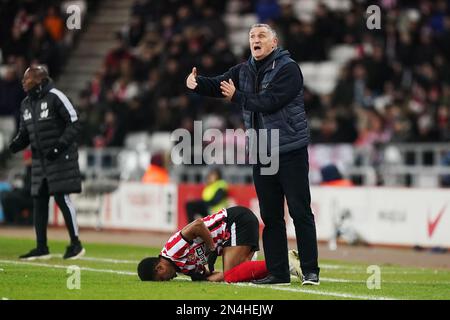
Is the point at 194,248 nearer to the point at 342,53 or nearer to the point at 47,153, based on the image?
the point at 47,153

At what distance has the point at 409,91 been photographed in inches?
932

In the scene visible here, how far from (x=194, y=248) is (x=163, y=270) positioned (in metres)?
0.38

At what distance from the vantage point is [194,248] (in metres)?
12.0

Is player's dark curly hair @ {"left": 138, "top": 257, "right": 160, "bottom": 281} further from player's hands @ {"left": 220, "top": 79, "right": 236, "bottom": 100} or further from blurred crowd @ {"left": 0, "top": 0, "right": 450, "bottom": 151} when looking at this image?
blurred crowd @ {"left": 0, "top": 0, "right": 450, "bottom": 151}

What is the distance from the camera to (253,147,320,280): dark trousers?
11.3 meters

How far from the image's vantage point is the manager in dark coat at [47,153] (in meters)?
15.0

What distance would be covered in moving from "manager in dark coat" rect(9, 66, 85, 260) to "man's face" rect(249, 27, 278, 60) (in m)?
4.20

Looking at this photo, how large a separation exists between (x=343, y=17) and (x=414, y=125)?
4.33 m
